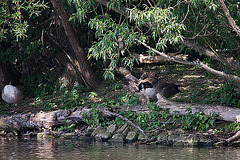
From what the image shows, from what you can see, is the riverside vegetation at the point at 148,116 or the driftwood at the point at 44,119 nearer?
the riverside vegetation at the point at 148,116

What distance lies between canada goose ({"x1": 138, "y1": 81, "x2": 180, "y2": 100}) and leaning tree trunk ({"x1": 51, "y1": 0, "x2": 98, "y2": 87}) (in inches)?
122

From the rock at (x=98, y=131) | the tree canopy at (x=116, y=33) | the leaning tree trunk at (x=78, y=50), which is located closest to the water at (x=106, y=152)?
the rock at (x=98, y=131)

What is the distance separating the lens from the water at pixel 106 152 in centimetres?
651

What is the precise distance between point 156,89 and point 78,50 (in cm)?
364

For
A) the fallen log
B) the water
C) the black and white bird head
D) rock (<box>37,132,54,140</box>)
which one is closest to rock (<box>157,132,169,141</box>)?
the water

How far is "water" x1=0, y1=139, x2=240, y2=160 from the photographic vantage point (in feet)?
21.4

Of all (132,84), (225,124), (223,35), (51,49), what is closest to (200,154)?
(225,124)

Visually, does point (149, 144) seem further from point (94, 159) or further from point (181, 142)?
point (94, 159)

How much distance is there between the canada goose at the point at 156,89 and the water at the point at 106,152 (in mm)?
2411

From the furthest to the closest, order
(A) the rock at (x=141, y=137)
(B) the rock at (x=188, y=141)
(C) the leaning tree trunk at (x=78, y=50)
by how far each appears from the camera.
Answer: (C) the leaning tree trunk at (x=78, y=50) → (A) the rock at (x=141, y=137) → (B) the rock at (x=188, y=141)

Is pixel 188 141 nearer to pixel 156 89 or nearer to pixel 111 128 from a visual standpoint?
pixel 111 128

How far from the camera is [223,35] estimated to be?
8516 mm

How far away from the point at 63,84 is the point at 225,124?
7.08 m

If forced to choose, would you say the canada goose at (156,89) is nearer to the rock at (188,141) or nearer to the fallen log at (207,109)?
the fallen log at (207,109)
